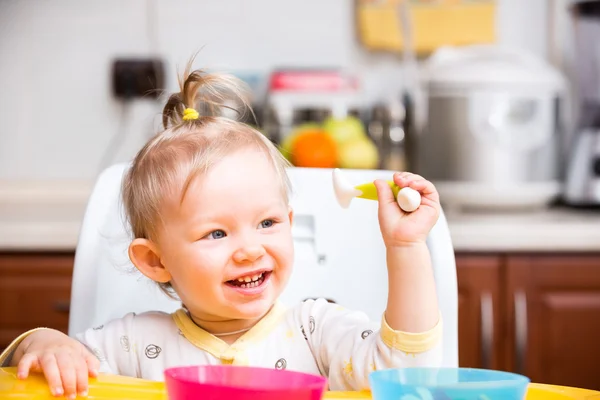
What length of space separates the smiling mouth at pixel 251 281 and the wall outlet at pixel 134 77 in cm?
134

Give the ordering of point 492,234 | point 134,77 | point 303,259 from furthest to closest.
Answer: point 134,77 → point 492,234 → point 303,259

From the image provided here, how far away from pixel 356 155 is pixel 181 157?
3.29 feet

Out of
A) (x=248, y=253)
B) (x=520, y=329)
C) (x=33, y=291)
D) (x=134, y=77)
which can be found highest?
(x=134, y=77)

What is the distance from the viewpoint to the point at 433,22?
2.04 meters

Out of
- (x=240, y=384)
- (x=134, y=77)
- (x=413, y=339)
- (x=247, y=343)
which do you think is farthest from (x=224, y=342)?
(x=134, y=77)

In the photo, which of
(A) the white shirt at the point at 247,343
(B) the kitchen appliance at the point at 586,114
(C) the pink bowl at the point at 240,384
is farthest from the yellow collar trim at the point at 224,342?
(B) the kitchen appliance at the point at 586,114

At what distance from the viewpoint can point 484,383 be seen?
1.44 ft

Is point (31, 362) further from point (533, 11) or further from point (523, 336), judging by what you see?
point (533, 11)

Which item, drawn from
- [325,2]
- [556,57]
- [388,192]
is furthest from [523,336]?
[388,192]

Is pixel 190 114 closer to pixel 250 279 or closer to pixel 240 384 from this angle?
pixel 250 279

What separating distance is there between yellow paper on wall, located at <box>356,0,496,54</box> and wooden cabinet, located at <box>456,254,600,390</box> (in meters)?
0.63

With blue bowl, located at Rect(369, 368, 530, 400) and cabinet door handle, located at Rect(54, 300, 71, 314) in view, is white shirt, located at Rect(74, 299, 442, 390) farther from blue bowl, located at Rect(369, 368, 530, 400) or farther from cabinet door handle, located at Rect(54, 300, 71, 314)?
cabinet door handle, located at Rect(54, 300, 71, 314)

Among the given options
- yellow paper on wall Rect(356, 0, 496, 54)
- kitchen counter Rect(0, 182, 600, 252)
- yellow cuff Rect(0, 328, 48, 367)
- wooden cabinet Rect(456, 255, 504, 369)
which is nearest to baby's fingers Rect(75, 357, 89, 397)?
yellow cuff Rect(0, 328, 48, 367)

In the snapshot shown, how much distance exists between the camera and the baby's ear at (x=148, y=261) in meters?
0.86
